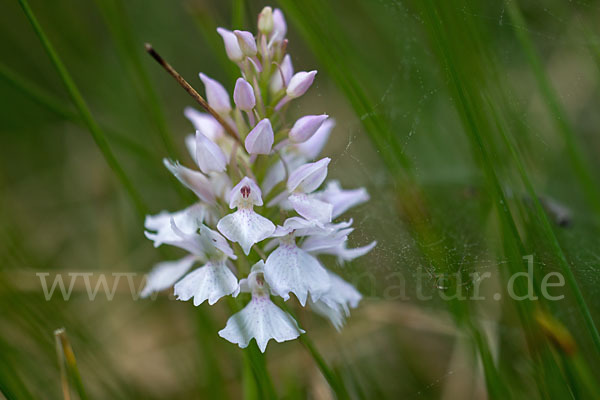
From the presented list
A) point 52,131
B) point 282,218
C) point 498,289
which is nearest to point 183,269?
point 282,218

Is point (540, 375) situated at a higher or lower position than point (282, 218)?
lower

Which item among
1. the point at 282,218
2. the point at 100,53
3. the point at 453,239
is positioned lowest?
the point at 453,239

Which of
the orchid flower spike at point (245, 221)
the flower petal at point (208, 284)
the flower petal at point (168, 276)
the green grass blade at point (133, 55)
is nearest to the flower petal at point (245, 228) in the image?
the orchid flower spike at point (245, 221)

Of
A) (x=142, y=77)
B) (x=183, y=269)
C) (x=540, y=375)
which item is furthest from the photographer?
(x=142, y=77)

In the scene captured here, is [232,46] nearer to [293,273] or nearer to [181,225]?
[181,225]

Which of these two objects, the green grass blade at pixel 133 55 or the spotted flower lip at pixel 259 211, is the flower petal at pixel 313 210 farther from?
the green grass blade at pixel 133 55

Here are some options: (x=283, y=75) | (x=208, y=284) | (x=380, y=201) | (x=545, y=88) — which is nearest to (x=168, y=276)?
(x=208, y=284)

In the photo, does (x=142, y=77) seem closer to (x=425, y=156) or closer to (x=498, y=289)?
(x=425, y=156)
